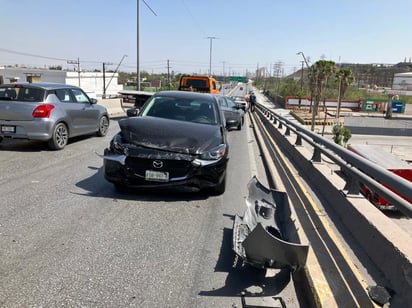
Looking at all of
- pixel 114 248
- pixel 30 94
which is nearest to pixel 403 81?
pixel 30 94

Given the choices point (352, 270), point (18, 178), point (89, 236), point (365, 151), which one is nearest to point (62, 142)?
point (18, 178)

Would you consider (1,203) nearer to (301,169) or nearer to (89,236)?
(89,236)

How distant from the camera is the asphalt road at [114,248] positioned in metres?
3.14

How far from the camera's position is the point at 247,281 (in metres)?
3.44

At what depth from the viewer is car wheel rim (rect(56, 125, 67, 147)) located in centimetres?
944

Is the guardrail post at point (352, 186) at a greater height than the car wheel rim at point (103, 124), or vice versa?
the guardrail post at point (352, 186)

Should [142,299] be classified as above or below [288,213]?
below

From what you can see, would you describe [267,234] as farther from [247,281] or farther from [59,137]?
[59,137]

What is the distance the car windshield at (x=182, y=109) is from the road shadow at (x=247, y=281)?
3.54 m

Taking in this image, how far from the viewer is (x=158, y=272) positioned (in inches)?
139

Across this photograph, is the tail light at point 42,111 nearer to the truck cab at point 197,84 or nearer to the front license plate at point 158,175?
the front license plate at point 158,175

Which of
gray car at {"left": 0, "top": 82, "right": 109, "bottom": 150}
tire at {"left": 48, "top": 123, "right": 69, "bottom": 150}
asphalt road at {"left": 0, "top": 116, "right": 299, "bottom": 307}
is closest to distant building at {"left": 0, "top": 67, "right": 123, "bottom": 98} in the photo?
gray car at {"left": 0, "top": 82, "right": 109, "bottom": 150}

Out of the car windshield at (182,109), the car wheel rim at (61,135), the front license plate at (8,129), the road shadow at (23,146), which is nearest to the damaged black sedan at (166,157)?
the car windshield at (182,109)

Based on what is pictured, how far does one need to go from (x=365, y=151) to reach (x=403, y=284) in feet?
60.7
